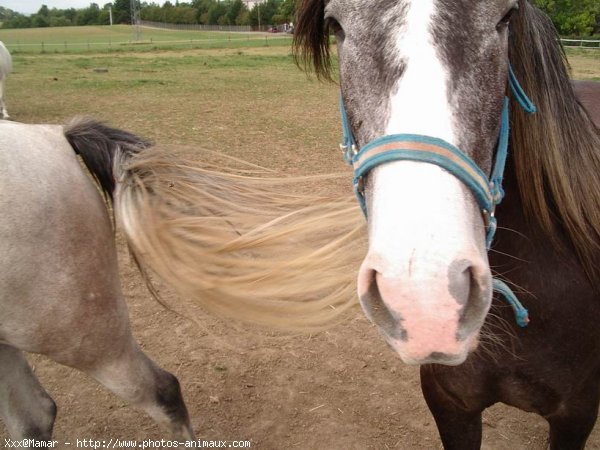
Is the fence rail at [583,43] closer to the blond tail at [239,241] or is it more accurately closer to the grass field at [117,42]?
the grass field at [117,42]

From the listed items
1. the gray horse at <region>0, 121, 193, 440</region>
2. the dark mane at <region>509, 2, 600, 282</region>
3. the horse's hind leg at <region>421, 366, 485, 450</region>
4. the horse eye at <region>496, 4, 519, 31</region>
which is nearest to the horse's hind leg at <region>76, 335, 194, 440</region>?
the gray horse at <region>0, 121, 193, 440</region>

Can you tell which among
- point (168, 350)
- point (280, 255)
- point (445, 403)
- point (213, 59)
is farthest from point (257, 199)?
point (213, 59)

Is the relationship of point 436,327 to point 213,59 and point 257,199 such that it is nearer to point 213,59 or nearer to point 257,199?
point 257,199

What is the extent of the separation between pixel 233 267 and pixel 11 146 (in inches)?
39.3

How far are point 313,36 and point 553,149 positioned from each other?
0.86 metres

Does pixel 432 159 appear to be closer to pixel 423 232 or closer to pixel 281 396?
pixel 423 232

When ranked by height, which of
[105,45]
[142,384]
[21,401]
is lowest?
[21,401]

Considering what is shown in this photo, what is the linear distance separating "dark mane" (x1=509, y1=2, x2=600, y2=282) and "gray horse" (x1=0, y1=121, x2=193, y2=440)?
60.3 inches

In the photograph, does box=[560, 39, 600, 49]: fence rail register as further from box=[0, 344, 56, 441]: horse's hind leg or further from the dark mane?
box=[0, 344, 56, 441]: horse's hind leg

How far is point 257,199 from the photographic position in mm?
2299

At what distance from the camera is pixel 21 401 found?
216 centimetres

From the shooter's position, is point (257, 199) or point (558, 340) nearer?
point (558, 340)

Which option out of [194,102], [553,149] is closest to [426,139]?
[553,149]

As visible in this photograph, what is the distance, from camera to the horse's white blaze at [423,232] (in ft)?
3.00
